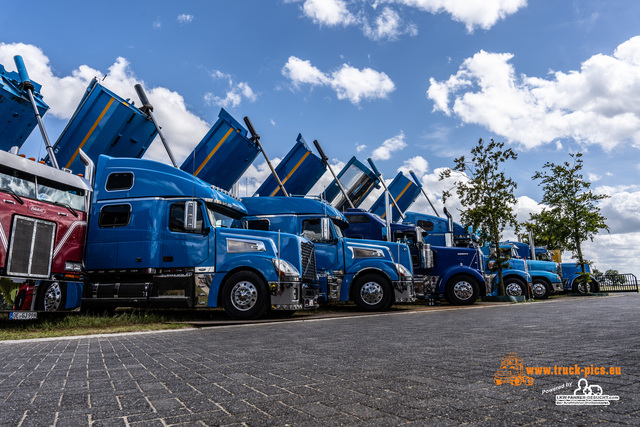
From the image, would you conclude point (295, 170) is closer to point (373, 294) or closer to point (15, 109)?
point (373, 294)

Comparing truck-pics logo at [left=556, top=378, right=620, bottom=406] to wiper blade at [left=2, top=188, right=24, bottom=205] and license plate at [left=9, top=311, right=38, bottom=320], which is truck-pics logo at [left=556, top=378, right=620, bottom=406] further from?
wiper blade at [left=2, top=188, right=24, bottom=205]

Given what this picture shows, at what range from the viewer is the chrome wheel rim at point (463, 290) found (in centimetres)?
1302

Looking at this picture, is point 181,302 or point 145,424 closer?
point 145,424

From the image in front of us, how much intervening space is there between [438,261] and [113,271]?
30.0 ft

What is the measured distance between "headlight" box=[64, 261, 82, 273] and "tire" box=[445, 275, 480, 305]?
384 inches

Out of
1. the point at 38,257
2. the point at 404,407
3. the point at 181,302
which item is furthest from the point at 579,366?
the point at 38,257

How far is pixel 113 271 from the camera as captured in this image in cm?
922

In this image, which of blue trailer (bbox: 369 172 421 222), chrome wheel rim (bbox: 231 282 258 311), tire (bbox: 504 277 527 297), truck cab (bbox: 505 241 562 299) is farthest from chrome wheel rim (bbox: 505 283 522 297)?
chrome wheel rim (bbox: 231 282 258 311)

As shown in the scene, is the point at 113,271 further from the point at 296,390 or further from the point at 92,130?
the point at 296,390

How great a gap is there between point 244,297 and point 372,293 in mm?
3573

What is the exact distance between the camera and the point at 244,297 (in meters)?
8.88

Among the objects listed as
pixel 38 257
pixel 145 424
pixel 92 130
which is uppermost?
pixel 92 130

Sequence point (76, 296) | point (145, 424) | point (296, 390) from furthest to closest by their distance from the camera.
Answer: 1. point (76, 296)
2. point (296, 390)
3. point (145, 424)

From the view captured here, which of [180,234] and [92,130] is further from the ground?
[92,130]
